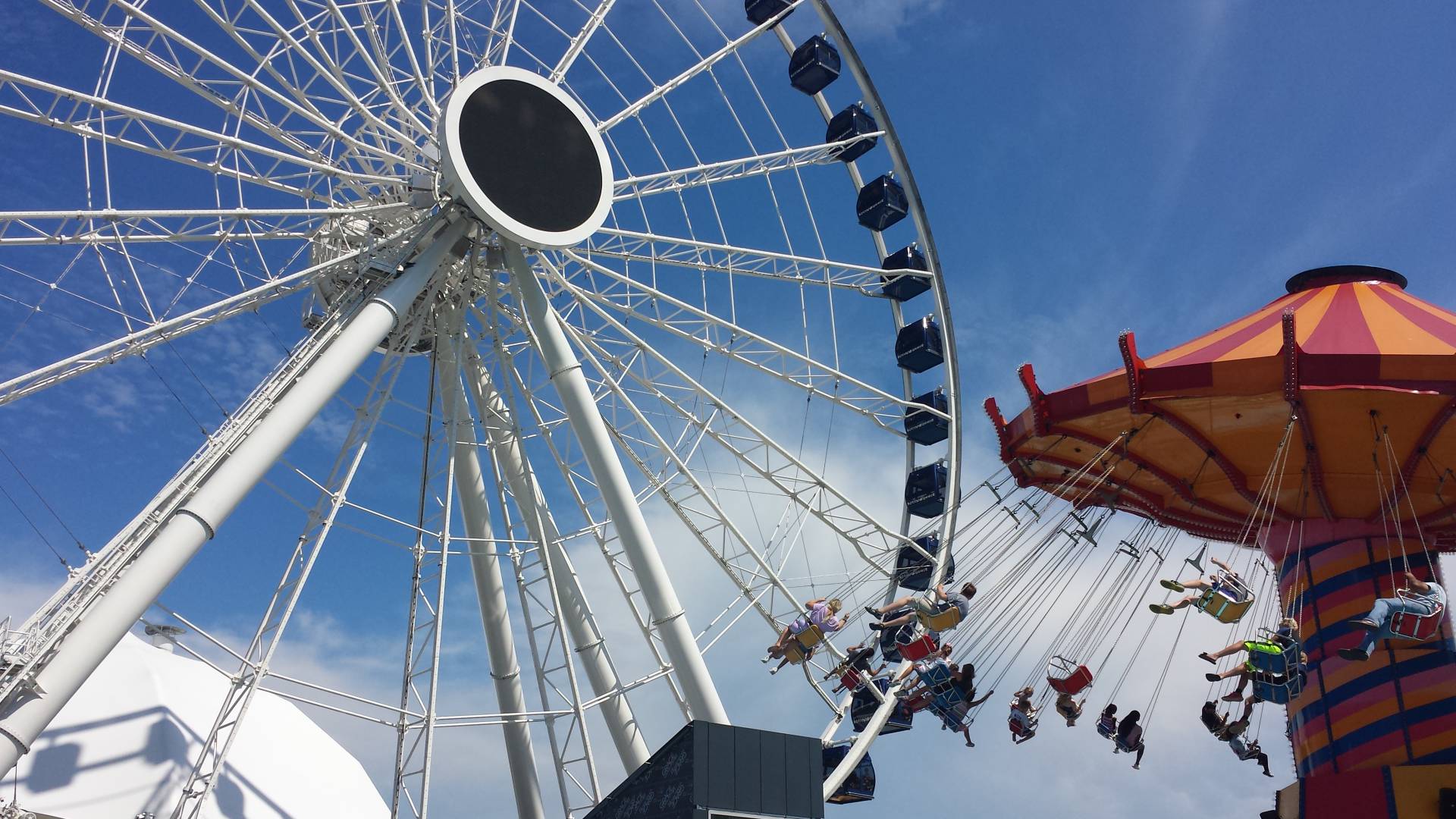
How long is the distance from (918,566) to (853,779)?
4339 mm

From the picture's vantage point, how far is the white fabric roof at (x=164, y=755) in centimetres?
2034

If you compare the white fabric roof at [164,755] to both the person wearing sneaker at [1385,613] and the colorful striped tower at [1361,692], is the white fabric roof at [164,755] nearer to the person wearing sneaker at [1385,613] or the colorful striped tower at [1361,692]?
the colorful striped tower at [1361,692]

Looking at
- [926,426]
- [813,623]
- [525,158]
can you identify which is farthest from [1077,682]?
[525,158]

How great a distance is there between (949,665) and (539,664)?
640 cm

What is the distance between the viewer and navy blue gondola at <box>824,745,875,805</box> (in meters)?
17.7

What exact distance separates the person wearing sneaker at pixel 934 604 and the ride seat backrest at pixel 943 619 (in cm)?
3

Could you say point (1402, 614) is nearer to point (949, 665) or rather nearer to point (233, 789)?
point (949, 665)

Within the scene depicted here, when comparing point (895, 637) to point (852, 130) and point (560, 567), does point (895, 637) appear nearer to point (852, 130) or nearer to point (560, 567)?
point (560, 567)

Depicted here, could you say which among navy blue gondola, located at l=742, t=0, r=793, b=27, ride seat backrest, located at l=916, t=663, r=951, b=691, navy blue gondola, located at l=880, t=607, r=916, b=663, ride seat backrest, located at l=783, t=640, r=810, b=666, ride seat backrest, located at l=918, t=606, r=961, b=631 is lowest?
ride seat backrest, located at l=916, t=663, r=951, b=691

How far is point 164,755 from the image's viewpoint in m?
21.5

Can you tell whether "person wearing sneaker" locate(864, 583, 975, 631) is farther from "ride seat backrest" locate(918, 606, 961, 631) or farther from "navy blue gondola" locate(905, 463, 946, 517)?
"navy blue gondola" locate(905, 463, 946, 517)

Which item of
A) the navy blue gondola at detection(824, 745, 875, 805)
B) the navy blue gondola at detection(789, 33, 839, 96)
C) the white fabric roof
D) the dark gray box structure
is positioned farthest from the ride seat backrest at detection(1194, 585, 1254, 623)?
the white fabric roof

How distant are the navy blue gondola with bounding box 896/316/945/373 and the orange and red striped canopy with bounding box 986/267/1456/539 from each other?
194 inches

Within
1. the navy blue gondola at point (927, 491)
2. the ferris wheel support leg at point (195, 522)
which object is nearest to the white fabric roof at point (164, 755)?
the ferris wheel support leg at point (195, 522)
